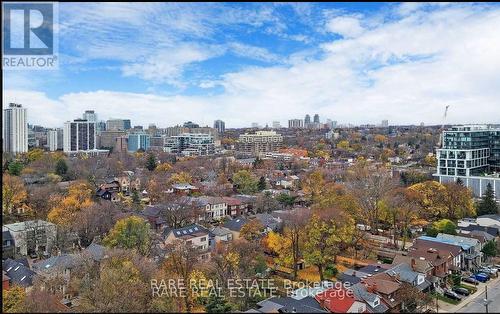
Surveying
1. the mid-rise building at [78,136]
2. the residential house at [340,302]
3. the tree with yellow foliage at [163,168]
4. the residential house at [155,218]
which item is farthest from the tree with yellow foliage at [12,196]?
the mid-rise building at [78,136]

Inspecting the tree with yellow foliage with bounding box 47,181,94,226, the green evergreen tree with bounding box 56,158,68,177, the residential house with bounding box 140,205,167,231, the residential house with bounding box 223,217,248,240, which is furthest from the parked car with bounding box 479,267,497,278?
the green evergreen tree with bounding box 56,158,68,177

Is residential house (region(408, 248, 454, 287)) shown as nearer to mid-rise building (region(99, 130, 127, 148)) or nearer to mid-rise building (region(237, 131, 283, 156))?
mid-rise building (region(237, 131, 283, 156))

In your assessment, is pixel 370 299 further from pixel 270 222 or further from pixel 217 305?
pixel 270 222

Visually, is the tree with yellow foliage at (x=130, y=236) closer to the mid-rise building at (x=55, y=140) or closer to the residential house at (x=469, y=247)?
the residential house at (x=469, y=247)

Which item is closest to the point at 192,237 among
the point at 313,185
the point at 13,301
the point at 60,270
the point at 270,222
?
the point at 270,222

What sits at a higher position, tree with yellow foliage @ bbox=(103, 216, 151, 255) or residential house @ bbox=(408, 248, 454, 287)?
tree with yellow foliage @ bbox=(103, 216, 151, 255)

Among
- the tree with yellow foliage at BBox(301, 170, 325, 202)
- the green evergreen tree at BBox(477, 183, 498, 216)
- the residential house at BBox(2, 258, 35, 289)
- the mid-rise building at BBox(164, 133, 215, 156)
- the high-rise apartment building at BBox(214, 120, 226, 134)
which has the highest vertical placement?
the high-rise apartment building at BBox(214, 120, 226, 134)

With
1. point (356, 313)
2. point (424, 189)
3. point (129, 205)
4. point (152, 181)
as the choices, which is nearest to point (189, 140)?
point (152, 181)
